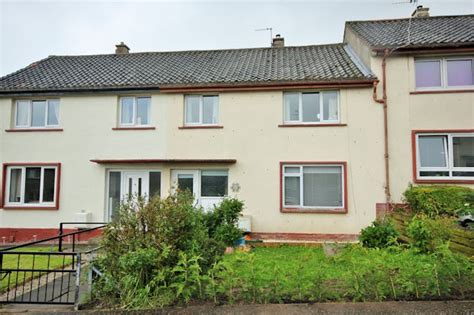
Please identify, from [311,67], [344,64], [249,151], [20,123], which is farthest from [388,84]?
[20,123]

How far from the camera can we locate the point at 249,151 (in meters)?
11.1

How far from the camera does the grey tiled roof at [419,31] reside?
1060 centimetres

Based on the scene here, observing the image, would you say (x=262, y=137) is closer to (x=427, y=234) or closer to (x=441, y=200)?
(x=441, y=200)

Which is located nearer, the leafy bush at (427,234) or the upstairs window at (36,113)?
the leafy bush at (427,234)

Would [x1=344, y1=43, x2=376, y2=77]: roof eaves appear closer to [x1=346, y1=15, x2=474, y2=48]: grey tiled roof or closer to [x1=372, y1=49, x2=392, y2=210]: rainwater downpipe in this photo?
[x1=372, y1=49, x2=392, y2=210]: rainwater downpipe

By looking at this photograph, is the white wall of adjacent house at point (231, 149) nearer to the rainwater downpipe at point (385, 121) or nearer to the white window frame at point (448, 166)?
the rainwater downpipe at point (385, 121)

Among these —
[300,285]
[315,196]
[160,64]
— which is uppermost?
[160,64]

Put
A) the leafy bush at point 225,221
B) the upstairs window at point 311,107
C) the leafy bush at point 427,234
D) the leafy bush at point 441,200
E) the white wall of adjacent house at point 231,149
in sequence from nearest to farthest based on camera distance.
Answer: the leafy bush at point 427,234 → the leafy bush at point 441,200 → the leafy bush at point 225,221 → the white wall of adjacent house at point 231,149 → the upstairs window at point 311,107

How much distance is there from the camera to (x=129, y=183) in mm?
11688

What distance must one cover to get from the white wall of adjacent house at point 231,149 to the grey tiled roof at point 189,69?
28.4 inches

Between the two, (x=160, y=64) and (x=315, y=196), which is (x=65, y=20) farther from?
(x=315, y=196)

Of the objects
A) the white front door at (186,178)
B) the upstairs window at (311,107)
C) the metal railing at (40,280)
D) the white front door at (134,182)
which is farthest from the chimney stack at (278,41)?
the metal railing at (40,280)

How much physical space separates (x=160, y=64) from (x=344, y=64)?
8.99 metres

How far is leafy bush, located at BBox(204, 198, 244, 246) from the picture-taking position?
28.2 feet
